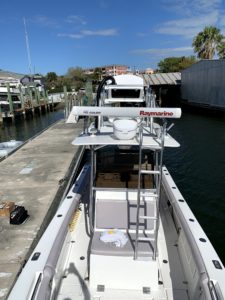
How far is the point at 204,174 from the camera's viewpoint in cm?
1310

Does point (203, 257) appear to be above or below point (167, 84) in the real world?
below

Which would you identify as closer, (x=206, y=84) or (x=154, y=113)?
(x=154, y=113)

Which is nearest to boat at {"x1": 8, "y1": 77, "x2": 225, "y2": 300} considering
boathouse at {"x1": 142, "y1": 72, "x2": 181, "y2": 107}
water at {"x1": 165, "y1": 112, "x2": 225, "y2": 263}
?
water at {"x1": 165, "y1": 112, "x2": 225, "y2": 263}

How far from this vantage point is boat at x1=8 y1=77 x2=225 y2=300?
4.02m

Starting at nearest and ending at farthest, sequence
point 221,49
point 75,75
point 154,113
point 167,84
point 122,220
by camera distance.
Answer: point 154,113
point 122,220
point 167,84
point 221,49
point 75,75

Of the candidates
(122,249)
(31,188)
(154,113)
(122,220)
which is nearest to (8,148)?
(31,188)

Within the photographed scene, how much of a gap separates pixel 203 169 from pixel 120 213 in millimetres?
9770

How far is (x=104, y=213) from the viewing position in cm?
517

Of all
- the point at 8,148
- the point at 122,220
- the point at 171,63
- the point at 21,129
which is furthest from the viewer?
the point at 171,63

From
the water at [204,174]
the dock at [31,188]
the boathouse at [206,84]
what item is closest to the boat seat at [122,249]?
the dock at [31,188]

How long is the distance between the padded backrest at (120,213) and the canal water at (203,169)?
351 centimetres

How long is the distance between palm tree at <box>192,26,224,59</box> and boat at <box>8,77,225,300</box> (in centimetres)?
5373

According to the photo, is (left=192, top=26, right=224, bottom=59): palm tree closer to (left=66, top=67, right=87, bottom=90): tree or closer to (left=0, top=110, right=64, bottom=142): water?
(left=0, top=110, right=64, bottom=142): water

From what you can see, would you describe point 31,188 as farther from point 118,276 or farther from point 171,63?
point 171,63
